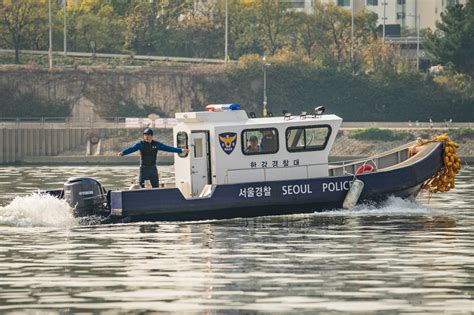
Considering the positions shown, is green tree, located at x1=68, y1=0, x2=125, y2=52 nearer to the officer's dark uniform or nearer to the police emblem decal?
the officer's dark uniform

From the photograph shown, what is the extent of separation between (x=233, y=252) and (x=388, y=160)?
40.8 feet

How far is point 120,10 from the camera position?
15025cm

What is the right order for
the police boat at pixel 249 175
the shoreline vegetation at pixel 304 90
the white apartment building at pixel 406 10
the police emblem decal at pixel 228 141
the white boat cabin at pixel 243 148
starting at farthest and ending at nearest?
the white apartment building at pixel 406 10 < the shoreline vegetation at pixel 304 90 < the white boat cabin at pixel 243 148 < the police emblem decal at pixel 228 141 < the police boat at pixel 249 175

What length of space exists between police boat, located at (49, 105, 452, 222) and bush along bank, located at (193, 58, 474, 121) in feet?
294

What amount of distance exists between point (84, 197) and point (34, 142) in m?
68.0

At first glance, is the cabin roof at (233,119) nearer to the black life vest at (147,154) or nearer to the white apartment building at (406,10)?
the black life vest at (147,154)

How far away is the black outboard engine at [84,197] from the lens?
37531mm

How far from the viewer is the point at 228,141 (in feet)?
129

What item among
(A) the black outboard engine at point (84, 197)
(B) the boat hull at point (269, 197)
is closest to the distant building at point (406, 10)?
(B) the boat hull at point (269, 197)

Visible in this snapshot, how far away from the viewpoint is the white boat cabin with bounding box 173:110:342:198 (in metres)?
39.3

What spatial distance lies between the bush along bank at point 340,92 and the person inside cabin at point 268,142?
90134 mm

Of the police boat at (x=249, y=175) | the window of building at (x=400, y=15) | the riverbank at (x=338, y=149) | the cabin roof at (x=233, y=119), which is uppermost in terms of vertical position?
the window of building at (x=400, y=15)

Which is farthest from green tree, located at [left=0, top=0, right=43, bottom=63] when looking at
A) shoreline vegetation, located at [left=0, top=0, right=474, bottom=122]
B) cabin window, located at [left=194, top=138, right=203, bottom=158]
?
cabin window, located at [left=194, top=138, right=203, bottom=158]

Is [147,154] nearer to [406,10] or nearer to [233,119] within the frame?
[233,119]
